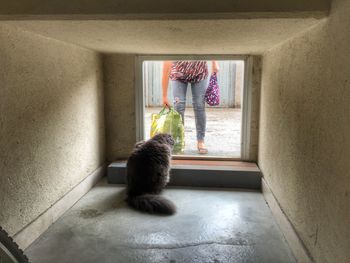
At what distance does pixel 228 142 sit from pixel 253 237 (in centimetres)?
272

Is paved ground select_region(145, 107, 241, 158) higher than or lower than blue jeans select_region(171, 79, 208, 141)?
lower

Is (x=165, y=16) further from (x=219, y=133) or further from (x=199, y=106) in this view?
(x=219, y=133)

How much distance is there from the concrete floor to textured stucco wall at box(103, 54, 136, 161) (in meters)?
0.86

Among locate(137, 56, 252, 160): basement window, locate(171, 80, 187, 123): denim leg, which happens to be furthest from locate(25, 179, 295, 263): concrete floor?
locate(171, 80, 187, 123): denim leg

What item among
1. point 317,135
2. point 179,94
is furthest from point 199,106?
point 317,135

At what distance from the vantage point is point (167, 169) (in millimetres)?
2861

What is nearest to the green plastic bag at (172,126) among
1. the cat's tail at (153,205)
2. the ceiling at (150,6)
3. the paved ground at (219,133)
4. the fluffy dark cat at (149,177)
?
the paved ground at (219,133)

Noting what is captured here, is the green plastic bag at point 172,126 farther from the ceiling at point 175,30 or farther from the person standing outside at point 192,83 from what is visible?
the ceiling at point 175,30

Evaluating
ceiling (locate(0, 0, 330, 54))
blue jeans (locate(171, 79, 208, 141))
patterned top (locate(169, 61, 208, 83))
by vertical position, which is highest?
ceiling (locate(0, 0, 330, 54))

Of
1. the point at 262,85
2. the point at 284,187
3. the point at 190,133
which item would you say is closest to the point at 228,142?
the point at 190,133

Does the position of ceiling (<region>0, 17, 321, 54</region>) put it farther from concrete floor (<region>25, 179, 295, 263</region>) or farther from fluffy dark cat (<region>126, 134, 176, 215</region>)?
concrete floor (<region>25, 179, 295, 263</region>)

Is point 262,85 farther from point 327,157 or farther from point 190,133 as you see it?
point 190,133

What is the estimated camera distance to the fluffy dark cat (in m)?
2.44

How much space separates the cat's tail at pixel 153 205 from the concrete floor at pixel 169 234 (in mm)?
51
